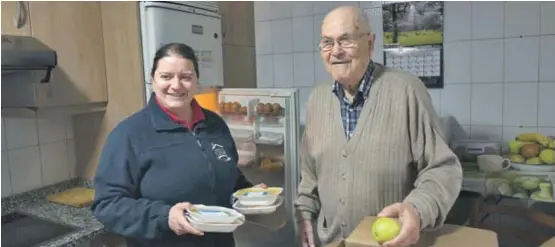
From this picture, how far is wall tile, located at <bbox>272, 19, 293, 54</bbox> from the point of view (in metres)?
2.76

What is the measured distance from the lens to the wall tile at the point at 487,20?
2.20 m

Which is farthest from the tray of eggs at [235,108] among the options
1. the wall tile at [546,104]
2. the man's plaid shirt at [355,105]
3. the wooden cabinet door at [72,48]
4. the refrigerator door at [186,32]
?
the wall tile at [546,104]

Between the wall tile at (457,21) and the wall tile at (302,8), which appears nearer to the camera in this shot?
the wall tile at (457,21)

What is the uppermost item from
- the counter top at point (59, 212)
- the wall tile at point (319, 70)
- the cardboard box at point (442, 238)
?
the wall tile at point (319, 70)

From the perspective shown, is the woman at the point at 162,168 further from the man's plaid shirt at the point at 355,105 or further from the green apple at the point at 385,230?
the green apple at the point at 385,230

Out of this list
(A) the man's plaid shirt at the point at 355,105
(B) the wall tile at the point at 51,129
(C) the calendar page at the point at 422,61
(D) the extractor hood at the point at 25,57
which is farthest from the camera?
(C) the calendar page at the point at 422,61

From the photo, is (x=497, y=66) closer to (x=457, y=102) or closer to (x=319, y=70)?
(x=457, y=102)

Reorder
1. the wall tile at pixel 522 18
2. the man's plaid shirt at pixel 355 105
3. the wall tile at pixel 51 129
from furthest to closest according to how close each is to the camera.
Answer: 1. the wall tile at pixel 522 18
2. the wall tile at pixel 51 129
3. the man's plaid shirt at pixel 355 105

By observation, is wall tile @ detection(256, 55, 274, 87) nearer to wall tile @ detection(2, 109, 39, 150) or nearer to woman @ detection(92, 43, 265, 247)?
wall tile @ detection(2, 109, 39, 150)

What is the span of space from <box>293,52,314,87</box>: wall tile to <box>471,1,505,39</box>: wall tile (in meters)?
0.91

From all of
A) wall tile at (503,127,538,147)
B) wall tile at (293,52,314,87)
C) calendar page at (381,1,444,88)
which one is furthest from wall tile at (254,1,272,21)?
wall tile at (503,127,538,147)

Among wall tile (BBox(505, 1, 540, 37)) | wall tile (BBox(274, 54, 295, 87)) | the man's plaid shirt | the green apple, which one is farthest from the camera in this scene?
wall tile (BBox(274, 54, 295, 87))

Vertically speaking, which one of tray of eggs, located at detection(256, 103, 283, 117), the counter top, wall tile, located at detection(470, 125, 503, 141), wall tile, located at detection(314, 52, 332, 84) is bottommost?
the counter top

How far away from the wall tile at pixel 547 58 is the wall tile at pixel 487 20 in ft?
0.62
